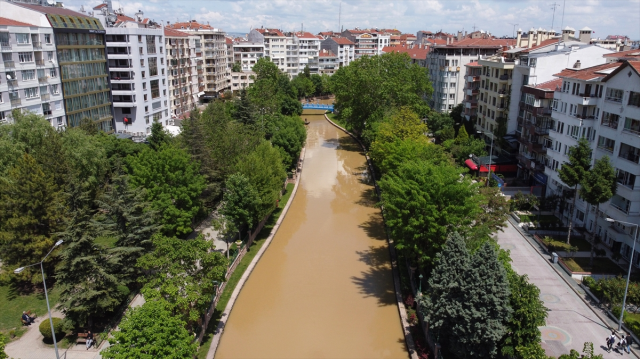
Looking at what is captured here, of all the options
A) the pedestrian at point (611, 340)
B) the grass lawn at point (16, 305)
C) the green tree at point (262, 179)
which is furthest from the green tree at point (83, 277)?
the pedestrian at point (611, 340)

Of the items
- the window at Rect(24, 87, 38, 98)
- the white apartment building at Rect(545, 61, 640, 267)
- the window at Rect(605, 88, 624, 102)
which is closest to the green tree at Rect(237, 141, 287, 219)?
the white apartment building at Rect(545, 61, 640, 267)

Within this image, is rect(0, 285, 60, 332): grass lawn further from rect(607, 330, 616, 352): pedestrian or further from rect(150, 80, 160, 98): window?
rect(150, 80, 160, 98): window

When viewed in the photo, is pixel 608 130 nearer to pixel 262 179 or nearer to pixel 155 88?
pixel 262 179

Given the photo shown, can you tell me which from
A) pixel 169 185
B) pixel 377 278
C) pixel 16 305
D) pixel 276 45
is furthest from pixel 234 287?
pixel 276 45

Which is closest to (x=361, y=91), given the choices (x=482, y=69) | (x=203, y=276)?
(x=482, y=69)

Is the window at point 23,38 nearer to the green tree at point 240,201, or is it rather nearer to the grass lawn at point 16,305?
the grass lawn at point 16,305
